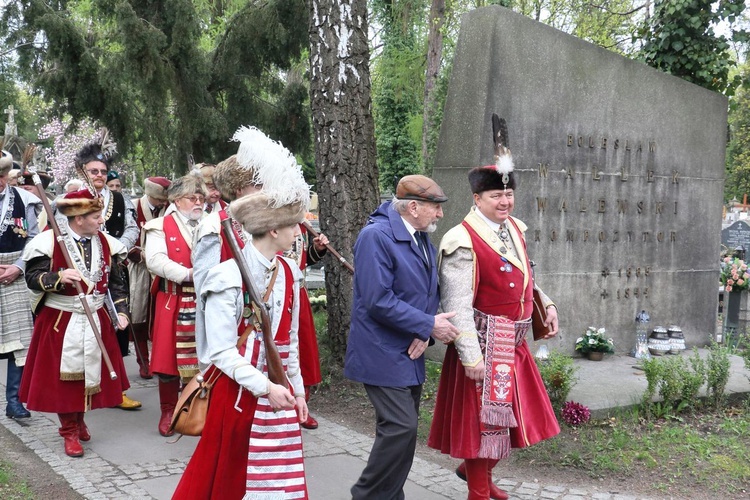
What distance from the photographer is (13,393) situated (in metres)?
6.19

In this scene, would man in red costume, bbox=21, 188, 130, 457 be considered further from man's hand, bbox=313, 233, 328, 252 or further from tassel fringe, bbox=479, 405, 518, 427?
tassel fringe, bbox=479, 405, 518, 427

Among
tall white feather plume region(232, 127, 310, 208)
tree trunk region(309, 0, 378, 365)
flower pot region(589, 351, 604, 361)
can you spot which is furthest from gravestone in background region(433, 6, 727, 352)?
tall white feather plume region(232, 127, 310, 208)

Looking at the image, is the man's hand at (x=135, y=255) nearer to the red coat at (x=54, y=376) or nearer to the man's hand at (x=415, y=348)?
the red coat at (x=54, y=376)

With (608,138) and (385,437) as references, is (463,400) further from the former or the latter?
(608,138)

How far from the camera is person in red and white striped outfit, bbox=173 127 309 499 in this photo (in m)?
3.10

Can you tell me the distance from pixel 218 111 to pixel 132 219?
5.15 m

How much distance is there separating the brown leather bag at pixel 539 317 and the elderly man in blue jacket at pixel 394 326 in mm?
831

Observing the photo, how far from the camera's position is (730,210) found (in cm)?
4731

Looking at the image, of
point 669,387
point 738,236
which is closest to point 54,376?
point 669,387

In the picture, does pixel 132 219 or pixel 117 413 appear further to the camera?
pixel 132 219

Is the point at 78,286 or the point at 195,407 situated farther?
the point at 78,286

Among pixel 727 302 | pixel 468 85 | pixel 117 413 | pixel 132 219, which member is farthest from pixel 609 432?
pixel 727 302

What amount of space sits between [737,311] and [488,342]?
7.59m

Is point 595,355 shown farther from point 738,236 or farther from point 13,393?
point 738,236
